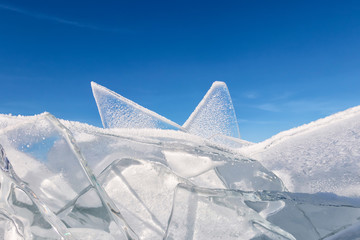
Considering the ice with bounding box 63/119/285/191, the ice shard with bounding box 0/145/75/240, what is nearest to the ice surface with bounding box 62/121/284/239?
the ice with bounding box 63/119/285/191

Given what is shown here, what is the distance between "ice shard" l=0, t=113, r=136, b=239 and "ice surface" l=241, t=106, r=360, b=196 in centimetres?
34

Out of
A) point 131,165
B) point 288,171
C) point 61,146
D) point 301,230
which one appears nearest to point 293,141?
point 288,171

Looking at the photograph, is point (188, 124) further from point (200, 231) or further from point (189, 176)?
point (200, 231)

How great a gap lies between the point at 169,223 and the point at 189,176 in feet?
0.47

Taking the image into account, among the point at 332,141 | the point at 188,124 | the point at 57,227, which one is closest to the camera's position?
the point at 57,227

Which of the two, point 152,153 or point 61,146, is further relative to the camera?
point 152,153

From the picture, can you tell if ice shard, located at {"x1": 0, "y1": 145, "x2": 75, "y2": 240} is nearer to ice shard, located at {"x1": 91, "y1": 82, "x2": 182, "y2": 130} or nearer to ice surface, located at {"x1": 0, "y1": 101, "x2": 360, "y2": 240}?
ice surface, located at {"x1": 0, "y1": 101, "x2": 360, "y2": 240}

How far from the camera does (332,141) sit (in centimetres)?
68

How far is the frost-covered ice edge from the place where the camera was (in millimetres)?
490

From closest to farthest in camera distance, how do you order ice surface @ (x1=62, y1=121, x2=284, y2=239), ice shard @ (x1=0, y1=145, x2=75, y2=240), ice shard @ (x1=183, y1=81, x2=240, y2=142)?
ice shard @ (x1=0, y1=145, x2=75, y2=240), ice surface @ (x1=62, y1=121, x2=284, y2=239), ice shard @ (x1=183, y1=81, x2=240, y2=142)

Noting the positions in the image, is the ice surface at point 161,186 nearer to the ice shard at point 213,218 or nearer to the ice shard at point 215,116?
the ice shard at point 213,218

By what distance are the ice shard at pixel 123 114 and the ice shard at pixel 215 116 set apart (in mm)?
154

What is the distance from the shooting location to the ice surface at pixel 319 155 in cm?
63

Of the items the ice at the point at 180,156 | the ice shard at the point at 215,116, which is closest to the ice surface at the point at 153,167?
the ice at the point at 180,156
